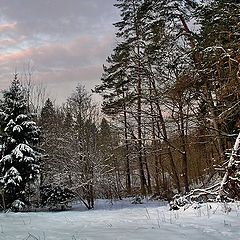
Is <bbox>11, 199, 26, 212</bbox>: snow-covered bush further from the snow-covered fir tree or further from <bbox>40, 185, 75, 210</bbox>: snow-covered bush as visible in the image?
<bbox>40, 185, 75, 210</bbox>: snow-covered bush

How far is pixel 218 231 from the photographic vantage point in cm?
568

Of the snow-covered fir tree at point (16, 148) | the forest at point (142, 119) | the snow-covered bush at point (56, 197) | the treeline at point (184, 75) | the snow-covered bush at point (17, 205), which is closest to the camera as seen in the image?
the treeline at point (184, 75)

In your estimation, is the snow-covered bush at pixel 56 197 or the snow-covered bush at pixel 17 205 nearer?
the snow-covered bush at pixel 17 205

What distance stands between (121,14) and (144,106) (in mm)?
8743

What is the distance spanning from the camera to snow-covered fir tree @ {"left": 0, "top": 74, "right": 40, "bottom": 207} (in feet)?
56.8

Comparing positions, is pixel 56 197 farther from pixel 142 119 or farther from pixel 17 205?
pixel 142 119

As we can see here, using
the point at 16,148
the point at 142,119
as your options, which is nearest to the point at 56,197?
the point at 16,148

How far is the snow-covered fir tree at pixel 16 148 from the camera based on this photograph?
17.3 metres

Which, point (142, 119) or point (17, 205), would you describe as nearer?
point (17, 205)

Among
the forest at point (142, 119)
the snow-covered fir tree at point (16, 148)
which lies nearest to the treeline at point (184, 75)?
the forest at point (142, 119)

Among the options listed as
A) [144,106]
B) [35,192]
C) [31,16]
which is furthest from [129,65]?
[35,192]

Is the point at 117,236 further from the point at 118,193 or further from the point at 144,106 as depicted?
the point at 118,193

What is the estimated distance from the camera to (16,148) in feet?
57.8

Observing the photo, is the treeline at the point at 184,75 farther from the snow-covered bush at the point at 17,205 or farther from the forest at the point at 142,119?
the snow-covered bush at the point at 17,205
